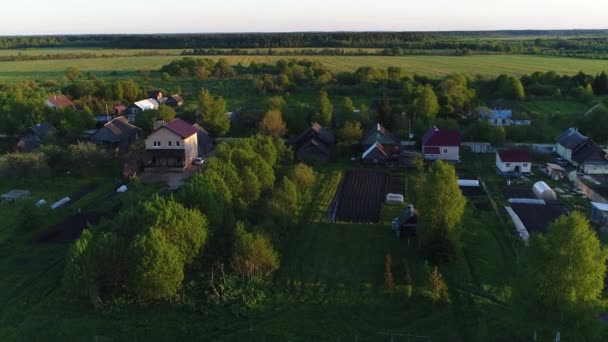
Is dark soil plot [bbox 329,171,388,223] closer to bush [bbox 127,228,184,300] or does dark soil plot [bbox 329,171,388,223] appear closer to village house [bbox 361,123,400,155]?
village house [bbox 361,123,400,155]

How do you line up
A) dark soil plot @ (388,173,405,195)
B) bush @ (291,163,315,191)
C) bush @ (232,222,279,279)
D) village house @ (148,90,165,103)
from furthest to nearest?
village house @ (148,90,165,103)
dark soil plot @ (388,173,405,195)
bush @ (291,163,315,191)
bush @ (232,222,279,279)

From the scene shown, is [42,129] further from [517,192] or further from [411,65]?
[411,65]

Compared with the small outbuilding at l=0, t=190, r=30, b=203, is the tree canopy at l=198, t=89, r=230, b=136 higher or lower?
higher

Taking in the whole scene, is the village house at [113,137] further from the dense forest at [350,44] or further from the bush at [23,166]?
the dense forest at [350,44]

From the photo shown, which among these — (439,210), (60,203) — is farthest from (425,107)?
(60,203)

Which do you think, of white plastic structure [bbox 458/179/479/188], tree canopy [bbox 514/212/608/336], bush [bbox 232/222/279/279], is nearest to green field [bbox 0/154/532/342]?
bush [bbox 232/222/279/279]

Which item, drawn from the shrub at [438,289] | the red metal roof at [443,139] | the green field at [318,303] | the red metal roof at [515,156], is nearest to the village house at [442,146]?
the red metal roof at [443,139]

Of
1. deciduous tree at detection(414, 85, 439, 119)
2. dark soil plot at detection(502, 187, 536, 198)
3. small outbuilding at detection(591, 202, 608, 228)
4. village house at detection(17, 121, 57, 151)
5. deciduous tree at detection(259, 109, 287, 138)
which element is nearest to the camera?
small outbuilding at detection(591, 202, 608, 228)

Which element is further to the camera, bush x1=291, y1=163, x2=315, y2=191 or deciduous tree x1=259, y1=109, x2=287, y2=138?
deciduous tree x1=259, y1=109, x2=287, y2=138

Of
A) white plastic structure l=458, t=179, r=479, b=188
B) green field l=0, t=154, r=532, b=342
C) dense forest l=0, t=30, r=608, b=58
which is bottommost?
green field l=0, t=154, r=532, b=342
